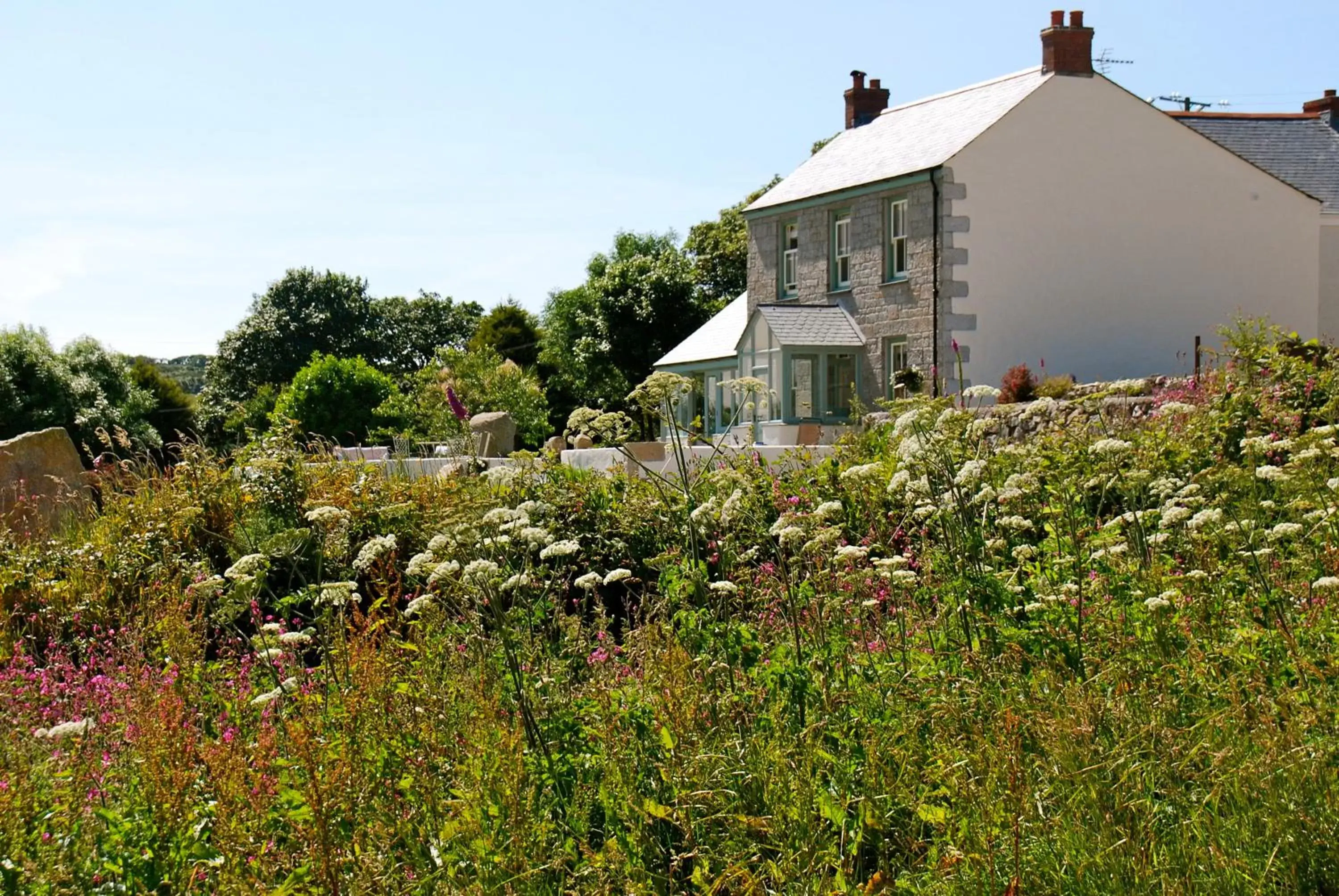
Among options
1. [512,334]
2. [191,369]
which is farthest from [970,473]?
[191,369]

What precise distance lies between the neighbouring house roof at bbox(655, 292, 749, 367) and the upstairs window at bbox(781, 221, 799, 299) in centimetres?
168

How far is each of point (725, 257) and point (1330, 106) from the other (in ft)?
65.7

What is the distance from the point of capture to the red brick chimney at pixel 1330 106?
30.3 meters

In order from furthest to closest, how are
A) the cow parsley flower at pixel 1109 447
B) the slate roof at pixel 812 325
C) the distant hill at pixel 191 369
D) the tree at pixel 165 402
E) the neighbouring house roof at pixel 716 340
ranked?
the distant hill at pixel 191 369 → the tree at pixel 165 402 → the neighbouring house roof at pixel 716 340 → the slate roof at pixel 812 325 → the cow parsley flower at pixel 1109 447

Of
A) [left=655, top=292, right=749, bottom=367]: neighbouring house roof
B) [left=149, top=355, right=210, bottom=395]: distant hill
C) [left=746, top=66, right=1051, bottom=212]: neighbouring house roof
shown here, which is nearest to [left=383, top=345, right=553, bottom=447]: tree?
[left=655, top=292, right=749, bottom=367]: neighbouring house roof

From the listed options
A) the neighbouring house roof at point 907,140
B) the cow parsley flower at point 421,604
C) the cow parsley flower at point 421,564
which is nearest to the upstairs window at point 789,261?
the neighbouring house roof at point 907,140

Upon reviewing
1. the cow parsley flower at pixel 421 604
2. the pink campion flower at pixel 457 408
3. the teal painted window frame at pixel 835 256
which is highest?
the teal painted window frame at pixel 835 256

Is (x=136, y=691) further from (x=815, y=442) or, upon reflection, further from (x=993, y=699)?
(x=815, y=442)

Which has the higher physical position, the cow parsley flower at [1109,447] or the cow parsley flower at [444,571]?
the cow parsley flower at [1109,447]

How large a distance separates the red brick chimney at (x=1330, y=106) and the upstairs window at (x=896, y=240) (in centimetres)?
1303

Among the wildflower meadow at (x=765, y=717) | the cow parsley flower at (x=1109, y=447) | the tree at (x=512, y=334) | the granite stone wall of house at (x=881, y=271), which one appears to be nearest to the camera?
the wildflower meadow at (x=765, y=717)

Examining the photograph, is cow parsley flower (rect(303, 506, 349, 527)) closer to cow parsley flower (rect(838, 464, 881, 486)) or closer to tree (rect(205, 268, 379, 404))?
cow parsley flower (rect(838, 464, 881, 486))

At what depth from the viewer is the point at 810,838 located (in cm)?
291

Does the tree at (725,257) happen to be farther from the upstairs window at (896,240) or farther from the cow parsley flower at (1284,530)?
the cow parsley flower at (1284,530)
